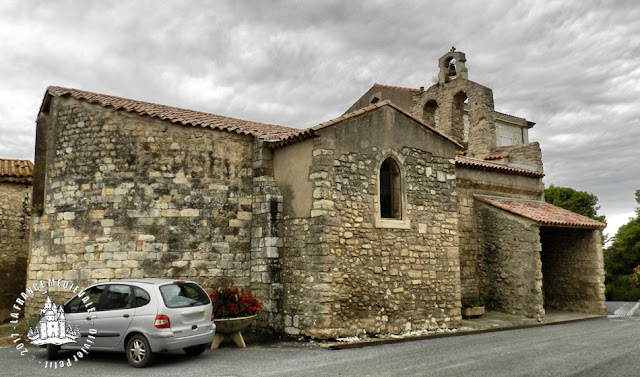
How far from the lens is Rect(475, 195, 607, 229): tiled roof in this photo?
557 inches

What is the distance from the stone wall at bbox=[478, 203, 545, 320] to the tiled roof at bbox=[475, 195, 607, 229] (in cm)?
19

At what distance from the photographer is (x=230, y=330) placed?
9750 millimetres

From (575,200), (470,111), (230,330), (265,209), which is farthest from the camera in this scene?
(575,200)

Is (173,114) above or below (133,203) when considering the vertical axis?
above

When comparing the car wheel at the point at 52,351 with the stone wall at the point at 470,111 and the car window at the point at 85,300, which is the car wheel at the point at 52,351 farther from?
the stone wall at the point at 470,111

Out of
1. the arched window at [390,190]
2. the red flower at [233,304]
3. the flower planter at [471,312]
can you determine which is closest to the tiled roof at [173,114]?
the arched window at [390,190]

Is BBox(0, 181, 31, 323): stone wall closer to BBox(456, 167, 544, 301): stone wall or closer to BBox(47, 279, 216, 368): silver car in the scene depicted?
BBox(47, 279, 216, 368): silver car

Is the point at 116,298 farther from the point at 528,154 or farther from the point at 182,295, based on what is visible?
the point at 528,154

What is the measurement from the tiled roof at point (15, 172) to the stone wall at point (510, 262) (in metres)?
14.5

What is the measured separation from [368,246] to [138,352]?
528 centimetres

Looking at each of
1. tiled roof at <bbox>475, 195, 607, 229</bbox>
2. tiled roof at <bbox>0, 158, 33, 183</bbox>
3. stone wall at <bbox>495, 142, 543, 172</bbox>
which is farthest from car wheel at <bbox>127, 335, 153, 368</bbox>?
stone wall at <bbox>495, 142, 543, 172</bbox>

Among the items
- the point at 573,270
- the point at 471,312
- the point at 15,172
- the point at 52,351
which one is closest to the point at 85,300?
the point at 52,351

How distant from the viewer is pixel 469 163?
15.0 m

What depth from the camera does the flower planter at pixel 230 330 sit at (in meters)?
9.64
